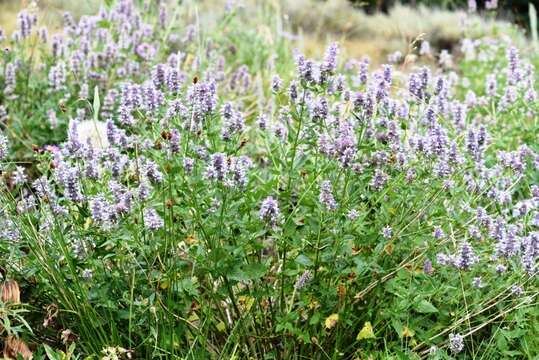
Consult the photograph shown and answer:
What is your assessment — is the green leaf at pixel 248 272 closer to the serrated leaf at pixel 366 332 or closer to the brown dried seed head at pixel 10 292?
the serrated leaf at pixel 366 332

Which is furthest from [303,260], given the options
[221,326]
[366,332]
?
[221,326]

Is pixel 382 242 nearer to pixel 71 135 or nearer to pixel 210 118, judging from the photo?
pixel 210 118

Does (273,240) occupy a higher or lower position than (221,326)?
higher

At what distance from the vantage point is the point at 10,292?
8.38 ft

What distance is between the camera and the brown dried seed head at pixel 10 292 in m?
2.54

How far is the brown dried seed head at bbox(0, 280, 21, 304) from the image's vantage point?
2.54 m

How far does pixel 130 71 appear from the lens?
178 inches

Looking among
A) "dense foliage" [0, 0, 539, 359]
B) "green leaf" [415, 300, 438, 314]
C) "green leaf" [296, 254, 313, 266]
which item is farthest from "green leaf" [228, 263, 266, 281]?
"green leaf" [415, 300, 438, 314]

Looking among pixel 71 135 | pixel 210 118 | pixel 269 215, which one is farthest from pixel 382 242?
pixel 71 135

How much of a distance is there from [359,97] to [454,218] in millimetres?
526

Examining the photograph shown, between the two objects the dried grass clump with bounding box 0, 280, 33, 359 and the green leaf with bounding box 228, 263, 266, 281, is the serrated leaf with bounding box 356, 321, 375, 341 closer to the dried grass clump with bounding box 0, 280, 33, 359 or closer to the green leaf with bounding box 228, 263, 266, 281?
the green leaf with bounding box 228, 263, 266, 281

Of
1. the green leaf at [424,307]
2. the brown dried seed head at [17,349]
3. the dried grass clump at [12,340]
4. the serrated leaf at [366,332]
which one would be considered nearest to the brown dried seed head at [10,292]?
the dried grass clump at [12,340]

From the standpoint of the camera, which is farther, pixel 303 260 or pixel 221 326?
pixel 221 326

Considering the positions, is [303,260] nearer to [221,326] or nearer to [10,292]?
[221,326]
